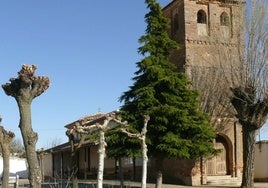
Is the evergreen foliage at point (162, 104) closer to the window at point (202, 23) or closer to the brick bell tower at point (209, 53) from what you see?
the brick bell tower at point (209, 53)

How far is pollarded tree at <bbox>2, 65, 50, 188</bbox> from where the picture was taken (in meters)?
13.7

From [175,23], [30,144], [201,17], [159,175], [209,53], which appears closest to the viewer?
[30,144]

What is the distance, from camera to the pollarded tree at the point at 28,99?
1370 centimetres

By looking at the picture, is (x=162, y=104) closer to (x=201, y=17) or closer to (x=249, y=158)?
(x=249, y=158)

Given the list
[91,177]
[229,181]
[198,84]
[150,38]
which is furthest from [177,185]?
[91,177]

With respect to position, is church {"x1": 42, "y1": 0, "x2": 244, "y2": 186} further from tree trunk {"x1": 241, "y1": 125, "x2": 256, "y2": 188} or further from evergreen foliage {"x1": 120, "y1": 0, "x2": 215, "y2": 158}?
evergreen foliage {"x1": 120, "y1": 0, "x2": 215, "y2": 158}

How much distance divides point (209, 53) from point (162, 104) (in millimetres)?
10589

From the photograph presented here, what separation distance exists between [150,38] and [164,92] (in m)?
3.02

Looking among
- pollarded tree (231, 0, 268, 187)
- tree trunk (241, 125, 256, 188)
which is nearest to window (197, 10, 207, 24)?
pollarded tree (231, 0, 268, 187)

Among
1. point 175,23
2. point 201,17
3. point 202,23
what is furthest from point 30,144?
point 201,17

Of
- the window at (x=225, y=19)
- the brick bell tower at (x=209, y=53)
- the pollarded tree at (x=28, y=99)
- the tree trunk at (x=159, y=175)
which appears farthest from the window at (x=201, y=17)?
the pollarded tree at (x=28, y=99)

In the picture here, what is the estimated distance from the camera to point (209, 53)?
1383 inches

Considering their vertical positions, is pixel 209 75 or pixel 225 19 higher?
pixel 225 19

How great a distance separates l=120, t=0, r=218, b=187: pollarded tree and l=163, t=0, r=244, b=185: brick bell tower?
741 cm
